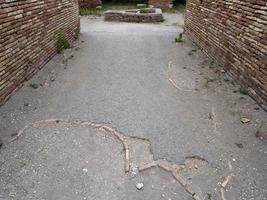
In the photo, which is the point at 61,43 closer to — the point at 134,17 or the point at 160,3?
the point at 134,17

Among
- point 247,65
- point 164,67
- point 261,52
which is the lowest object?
point 164,67

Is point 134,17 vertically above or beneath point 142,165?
beneath

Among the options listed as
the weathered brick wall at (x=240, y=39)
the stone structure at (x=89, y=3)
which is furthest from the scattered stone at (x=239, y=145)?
the stone structure at (x=89, y=3)

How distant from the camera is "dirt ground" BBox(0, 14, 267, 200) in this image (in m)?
3.77

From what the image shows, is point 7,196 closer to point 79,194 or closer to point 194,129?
point 79,194

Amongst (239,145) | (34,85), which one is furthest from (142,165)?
(34,85)

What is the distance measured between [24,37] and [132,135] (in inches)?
114

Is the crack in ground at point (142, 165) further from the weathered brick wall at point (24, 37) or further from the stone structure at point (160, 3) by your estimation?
the stone structure at point (160, 3)

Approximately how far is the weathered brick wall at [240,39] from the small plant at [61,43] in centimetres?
363

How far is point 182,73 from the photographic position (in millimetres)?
7168

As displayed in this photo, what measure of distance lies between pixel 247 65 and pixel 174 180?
3.08 metres

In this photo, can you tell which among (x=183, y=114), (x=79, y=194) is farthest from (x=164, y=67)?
(x=79, y=194)

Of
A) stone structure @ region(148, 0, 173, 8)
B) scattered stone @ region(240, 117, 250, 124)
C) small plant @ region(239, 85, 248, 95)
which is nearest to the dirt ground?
scattered stone @ region(240, 117, 250, 124)

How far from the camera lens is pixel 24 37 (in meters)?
5.96
